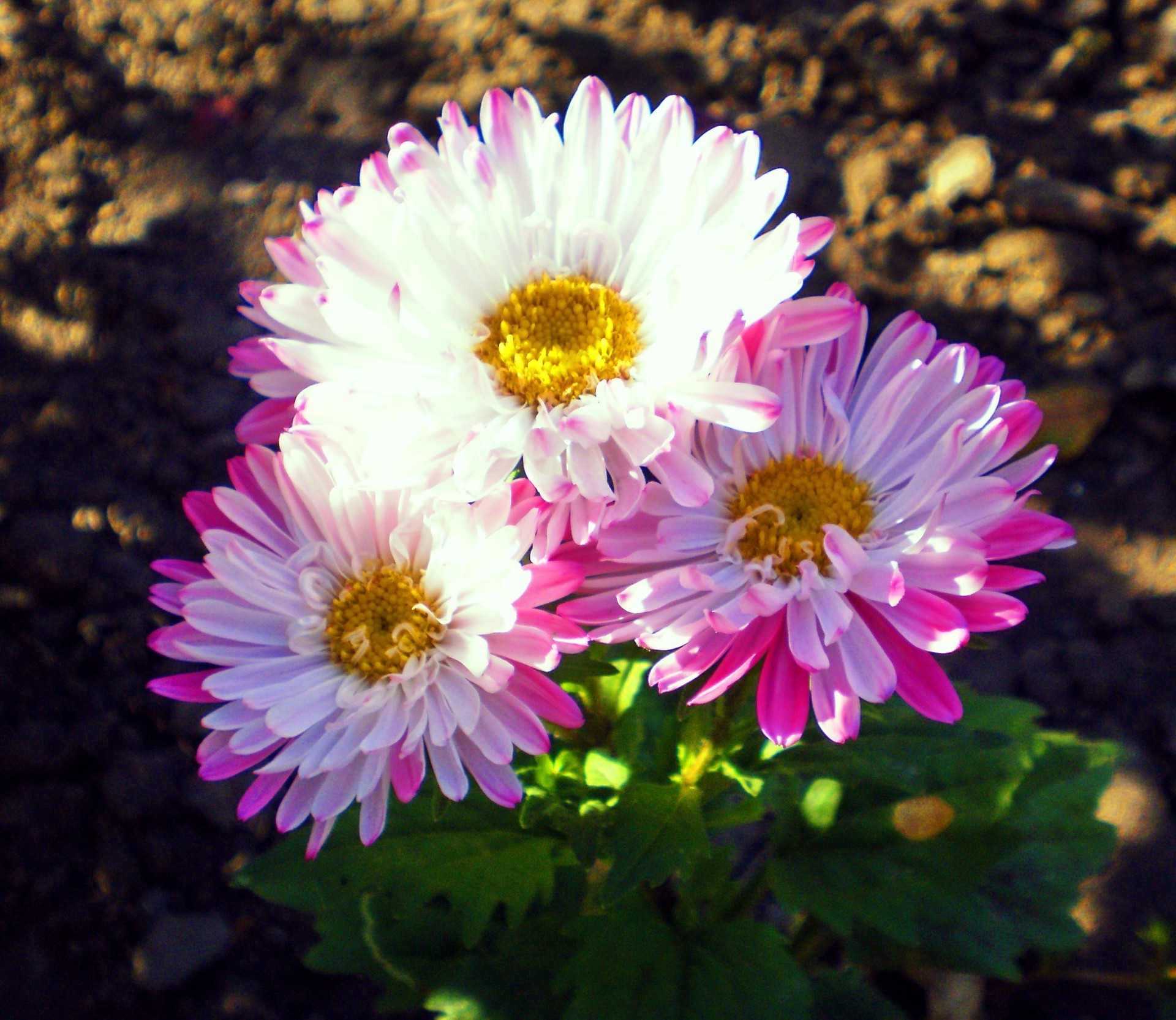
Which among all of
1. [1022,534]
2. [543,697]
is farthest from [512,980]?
[1022,534]

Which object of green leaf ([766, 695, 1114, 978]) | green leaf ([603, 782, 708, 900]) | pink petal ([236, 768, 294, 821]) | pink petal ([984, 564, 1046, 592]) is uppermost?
pink petal ([984, 564, 1046, 592])

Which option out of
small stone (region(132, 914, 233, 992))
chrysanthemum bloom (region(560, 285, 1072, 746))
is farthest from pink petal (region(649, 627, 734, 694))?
small stone (region(132, 914, 233, 992))

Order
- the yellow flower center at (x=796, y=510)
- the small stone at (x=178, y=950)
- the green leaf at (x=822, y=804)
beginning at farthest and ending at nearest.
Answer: the small stone at (x=178, y=950) → the green leaf at (x=822, y=804) → the yellow flower center at (x=796, y=510)

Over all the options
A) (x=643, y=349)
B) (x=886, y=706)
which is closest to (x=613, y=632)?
(x=643, y=349)

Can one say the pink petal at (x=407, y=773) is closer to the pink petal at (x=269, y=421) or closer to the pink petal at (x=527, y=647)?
the pink petal at (x=527, y=647)

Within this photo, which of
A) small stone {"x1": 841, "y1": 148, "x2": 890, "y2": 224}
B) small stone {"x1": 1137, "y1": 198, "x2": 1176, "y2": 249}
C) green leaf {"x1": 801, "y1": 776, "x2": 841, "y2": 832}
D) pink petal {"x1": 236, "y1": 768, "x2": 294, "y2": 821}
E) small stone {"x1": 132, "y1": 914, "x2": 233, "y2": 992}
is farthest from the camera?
small stone {"x1": 841, "y1": 148, "x2": 890, "y2": 224}

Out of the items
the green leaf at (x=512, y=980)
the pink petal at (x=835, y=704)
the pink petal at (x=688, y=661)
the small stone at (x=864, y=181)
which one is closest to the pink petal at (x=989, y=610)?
the pink petal at (x=835, y=704)

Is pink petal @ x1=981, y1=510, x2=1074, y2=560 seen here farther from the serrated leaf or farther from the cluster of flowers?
the serrated leaf
